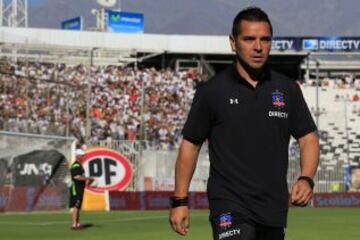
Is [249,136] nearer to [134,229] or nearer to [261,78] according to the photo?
[261,78]

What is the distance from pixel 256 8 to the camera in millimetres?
5938

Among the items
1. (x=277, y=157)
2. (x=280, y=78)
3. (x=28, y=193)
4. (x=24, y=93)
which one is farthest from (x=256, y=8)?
(x=24, y=93)

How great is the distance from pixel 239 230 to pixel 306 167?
63cm

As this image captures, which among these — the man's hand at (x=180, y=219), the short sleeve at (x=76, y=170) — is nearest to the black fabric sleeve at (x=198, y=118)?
the man's hand at (x=180, y=219)

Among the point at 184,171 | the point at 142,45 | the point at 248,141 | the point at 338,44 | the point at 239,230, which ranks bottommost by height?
the point at 239,230

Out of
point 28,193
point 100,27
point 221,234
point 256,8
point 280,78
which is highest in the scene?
point 100,27

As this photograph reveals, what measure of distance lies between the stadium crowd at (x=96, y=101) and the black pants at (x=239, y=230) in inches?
1045

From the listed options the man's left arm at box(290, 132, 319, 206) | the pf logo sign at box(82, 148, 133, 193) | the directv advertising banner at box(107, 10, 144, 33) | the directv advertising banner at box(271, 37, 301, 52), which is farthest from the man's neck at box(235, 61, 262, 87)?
the directv advertising banner at box(107, 10, 144, 33)

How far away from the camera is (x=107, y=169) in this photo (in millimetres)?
34031

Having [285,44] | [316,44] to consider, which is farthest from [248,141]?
[316,44]

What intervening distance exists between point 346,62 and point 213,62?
40.9 feet

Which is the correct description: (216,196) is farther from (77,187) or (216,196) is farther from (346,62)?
(346,62)

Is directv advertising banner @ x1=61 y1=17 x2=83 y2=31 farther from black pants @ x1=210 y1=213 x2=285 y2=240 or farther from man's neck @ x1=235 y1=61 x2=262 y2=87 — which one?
black pants @ x1=210 y1=213 x2=285 y2=240

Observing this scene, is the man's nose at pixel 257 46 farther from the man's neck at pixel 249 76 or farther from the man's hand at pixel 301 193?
the man's hand at pixel 301 193
